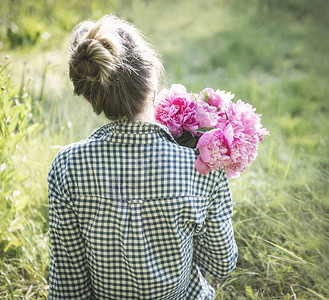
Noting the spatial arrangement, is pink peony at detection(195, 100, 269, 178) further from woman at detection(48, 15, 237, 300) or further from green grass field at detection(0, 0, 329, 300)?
green grass field at detection(0, 0, 329, 300)

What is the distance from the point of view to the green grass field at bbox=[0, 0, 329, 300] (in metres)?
1.58

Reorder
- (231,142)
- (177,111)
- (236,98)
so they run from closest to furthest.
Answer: (231,142)
(177,111)
(236,98)

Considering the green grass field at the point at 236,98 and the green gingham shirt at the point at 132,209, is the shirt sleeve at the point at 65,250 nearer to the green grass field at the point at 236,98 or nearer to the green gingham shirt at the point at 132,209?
the green gingham shirt at the point at 132,209

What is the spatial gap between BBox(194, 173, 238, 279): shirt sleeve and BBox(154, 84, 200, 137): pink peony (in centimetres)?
19

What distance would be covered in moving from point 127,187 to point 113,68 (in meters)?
0.32

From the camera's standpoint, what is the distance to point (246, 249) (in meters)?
1.67

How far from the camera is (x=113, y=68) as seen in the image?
98 centimetres

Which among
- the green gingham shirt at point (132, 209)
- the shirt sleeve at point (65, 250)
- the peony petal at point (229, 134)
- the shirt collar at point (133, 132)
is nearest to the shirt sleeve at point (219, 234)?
the green gingham shirt at point (132, 209)

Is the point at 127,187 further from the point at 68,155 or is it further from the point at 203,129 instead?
the point at 203,129

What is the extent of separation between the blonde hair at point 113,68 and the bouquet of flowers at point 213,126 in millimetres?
141

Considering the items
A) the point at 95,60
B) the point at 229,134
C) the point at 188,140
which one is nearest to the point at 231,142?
the point at 229,134

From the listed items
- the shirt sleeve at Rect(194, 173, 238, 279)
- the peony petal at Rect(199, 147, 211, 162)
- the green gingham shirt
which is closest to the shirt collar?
the green gingham shirt

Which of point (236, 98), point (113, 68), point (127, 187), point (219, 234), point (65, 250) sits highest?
point (113, 68)

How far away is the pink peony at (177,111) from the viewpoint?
1.19 metres
